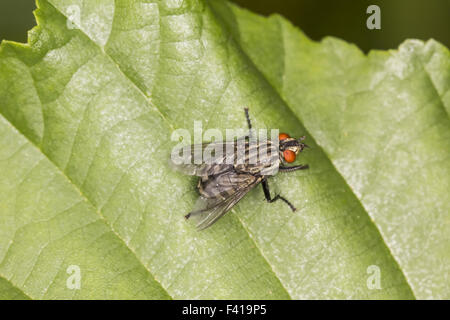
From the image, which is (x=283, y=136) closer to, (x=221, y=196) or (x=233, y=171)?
(x=233, y=171)

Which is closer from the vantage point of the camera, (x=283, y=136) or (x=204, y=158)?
(x=283, y=136)

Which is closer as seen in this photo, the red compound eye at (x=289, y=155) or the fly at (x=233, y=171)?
the fly at (x=233, y=171)

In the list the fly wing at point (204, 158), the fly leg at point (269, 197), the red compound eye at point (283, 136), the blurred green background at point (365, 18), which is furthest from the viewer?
the blurred green background at point (365, 18)

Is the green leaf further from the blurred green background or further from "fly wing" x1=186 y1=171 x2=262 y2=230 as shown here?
the blurred green background

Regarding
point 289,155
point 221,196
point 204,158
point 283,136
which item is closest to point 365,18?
point 283,136

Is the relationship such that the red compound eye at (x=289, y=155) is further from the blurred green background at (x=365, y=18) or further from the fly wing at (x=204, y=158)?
the blurred green background at (x=365, y=18)

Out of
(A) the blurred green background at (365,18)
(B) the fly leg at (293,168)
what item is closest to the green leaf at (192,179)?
(B) the fly leg at (293,168)
